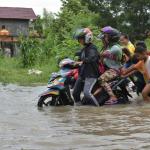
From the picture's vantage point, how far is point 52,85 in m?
9.68

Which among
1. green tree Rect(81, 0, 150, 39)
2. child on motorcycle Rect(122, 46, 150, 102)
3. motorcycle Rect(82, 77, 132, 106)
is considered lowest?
motorcycle Rect(82, 77, 132, 106)

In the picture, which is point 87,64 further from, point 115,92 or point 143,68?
point 143,68

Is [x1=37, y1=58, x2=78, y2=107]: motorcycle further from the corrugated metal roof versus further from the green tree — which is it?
the corrugated metal roof

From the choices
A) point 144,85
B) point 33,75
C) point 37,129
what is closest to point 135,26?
point 33,75

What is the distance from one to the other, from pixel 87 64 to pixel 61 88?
2.05 feet

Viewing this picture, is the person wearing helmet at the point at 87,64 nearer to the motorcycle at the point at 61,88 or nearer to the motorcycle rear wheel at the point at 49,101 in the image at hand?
the motorcycle at the point at 61,88

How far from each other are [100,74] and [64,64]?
0.67m

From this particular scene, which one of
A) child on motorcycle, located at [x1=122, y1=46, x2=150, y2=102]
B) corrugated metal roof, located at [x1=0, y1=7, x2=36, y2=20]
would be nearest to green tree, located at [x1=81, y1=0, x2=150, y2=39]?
corrugated metal roof, located at [x1=0, y1=7, x2=36, y2=20]

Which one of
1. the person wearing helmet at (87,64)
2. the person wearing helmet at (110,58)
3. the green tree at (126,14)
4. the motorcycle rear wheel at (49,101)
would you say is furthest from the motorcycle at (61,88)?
the green tree at (126,14)

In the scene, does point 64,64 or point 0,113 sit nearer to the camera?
point 0,113

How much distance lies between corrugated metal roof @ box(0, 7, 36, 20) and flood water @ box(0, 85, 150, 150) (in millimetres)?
49438

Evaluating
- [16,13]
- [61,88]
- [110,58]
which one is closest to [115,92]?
[110,58]

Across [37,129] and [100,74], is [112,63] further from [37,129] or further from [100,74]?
[37,129]

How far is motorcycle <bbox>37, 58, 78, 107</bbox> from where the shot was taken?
31.8 feet
